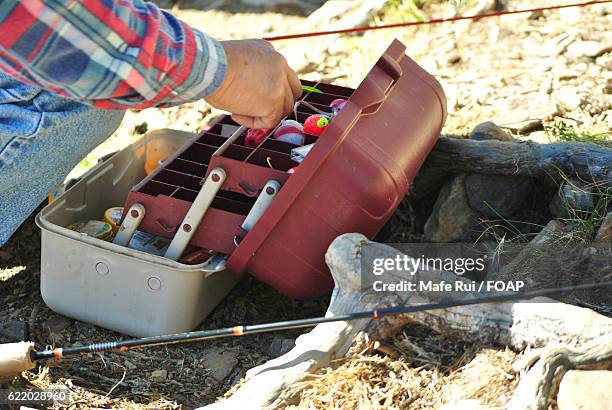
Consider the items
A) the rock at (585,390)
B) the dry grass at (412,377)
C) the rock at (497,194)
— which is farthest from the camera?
the rock at (497,194)

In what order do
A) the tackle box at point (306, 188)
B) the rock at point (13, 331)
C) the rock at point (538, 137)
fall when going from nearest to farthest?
the tackle box at point (306, 188) → the rock at point (13, 331) → the rock at point (538, 137)

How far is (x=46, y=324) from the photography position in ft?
7.63

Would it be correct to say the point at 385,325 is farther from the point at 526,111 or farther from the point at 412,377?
the point at 526,111

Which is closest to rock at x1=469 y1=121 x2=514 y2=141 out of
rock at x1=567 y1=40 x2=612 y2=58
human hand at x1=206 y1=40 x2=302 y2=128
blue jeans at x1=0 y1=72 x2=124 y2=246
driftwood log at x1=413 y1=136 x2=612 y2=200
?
driftwood log at x1=413 y1=136 x2=612 y2=200

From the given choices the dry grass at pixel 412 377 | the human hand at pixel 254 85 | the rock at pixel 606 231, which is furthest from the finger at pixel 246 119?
the rock at pixel 606 231

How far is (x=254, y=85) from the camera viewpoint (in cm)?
173

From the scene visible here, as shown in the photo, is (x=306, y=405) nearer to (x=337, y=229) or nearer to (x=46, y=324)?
(x=337, y=229)

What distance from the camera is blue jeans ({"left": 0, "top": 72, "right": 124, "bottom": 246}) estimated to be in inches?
83.0

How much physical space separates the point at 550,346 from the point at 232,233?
0.84 metres

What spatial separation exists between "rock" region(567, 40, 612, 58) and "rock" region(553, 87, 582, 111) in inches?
9.4

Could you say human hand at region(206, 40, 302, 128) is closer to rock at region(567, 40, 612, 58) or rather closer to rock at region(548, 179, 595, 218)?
rock at region(548, 179, 595, 218)

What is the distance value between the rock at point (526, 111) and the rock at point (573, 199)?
0.52m

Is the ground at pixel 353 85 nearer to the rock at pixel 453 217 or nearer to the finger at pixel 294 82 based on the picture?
the rock at pixel 453 217

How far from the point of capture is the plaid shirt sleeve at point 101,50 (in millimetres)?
1415
